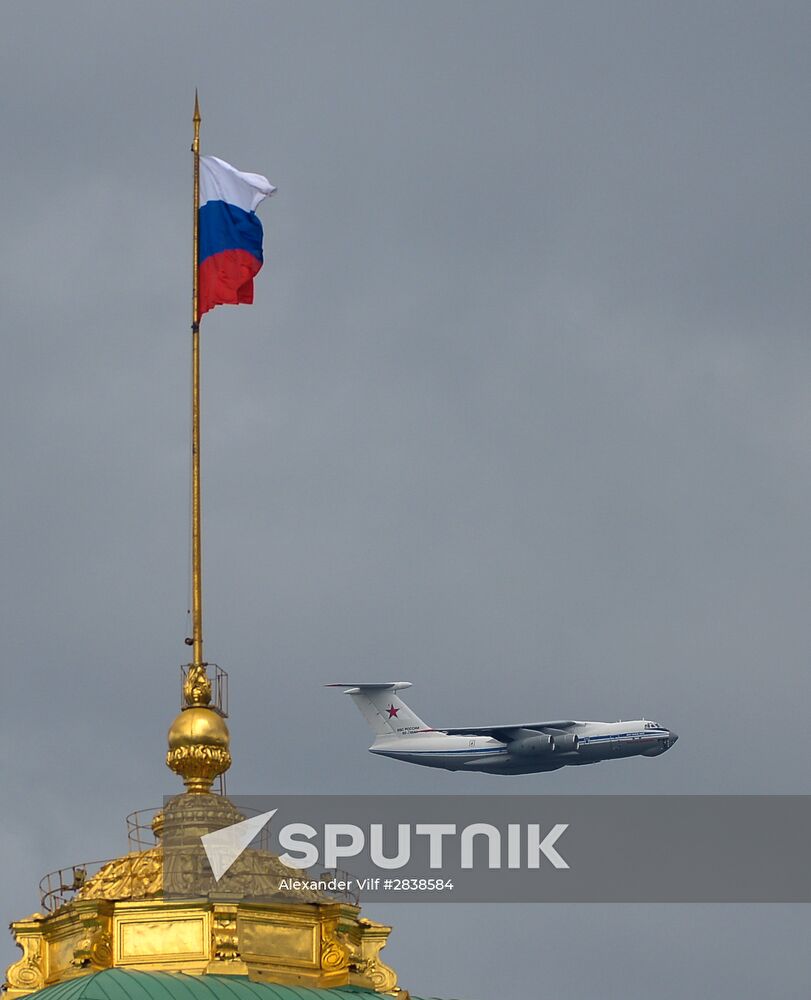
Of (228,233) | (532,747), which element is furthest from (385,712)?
(228,233)

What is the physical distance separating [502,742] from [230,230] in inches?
3999

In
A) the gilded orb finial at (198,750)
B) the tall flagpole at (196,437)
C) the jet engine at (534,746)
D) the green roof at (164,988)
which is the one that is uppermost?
the jet engine at (534,746)

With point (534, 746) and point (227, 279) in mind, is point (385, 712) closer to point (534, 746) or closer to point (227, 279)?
point (534, 746)

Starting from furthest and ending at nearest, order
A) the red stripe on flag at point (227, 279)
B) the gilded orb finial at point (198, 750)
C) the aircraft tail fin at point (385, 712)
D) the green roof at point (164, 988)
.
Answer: the aircraft tail fin at point (385, 712) < the red stripe on flag at point (227, 279) < the gilded orb finial at point (198, 750) < the green roof at point (164, 988)

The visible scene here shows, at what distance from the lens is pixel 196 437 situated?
94.1m

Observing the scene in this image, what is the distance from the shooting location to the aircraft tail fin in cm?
19162

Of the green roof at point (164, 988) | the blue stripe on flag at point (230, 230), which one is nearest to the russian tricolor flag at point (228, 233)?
the blue stripe on flag at point (230, 230)

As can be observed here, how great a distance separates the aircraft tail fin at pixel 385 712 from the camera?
629 feet

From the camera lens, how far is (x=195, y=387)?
94.9m

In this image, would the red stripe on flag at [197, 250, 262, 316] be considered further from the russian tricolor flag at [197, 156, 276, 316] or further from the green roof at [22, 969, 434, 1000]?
the green roof at [22, 969, 434, 1000]

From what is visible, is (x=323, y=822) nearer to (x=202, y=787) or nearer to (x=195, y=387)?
(x=202, y=787)

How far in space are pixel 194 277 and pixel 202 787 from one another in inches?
636

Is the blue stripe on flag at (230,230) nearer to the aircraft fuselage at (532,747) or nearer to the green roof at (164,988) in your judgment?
the green roof at (164,988)

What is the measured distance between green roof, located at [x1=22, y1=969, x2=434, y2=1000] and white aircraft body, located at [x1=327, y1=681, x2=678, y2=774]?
106015 millimetres
